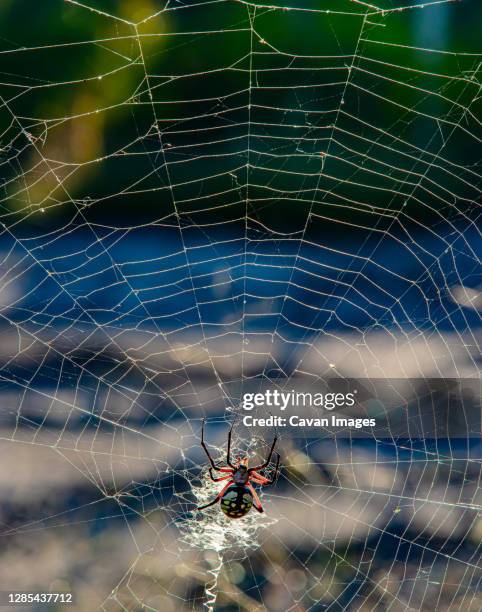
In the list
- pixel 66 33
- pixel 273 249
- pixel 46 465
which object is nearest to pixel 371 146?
pixel 273 249

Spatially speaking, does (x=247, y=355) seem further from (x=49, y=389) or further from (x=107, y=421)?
(x=49, y=389)

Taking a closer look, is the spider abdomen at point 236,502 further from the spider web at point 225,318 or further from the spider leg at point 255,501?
the spider web at point 225,318

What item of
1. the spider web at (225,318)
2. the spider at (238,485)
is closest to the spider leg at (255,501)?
the spider at (238,485)

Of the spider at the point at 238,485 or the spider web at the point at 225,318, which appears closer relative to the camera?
the spider at the point at 238,485

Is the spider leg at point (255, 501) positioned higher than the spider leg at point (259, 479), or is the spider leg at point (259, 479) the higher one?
the spider leg at point (259, 479)

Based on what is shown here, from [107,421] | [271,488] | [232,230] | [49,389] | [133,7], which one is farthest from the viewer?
[232,230]

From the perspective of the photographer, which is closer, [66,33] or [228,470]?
[228,470]
